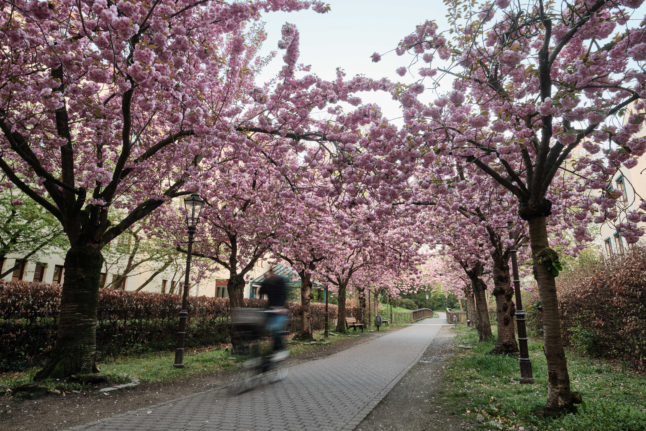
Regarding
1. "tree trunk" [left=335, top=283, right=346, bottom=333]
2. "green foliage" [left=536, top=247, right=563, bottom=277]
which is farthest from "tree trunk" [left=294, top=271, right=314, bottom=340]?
"green foliage" [left=536, top=247, right=563, bottom=277]

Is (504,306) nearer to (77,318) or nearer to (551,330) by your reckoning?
(551,330)

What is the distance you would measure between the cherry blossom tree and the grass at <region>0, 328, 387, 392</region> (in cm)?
585

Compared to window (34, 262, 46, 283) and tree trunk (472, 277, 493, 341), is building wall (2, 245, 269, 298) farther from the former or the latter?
tree trunk (472, 277, 493, 341)

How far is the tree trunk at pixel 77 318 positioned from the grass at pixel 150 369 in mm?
398

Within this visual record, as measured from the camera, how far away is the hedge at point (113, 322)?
28.4ft

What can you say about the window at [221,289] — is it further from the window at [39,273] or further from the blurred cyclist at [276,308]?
the blurred cyclist at [276,308]

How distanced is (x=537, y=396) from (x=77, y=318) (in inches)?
358

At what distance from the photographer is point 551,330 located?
5781mm

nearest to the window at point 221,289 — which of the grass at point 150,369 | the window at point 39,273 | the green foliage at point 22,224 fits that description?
the window at point 39,273

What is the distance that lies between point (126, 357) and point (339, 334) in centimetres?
1403

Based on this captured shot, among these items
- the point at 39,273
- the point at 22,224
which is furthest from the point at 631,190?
the point at 39,273

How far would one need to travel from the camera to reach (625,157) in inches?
249

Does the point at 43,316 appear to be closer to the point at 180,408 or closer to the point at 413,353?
the point at 180,408

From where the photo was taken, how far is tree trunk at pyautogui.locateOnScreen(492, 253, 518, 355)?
12.0 meters
